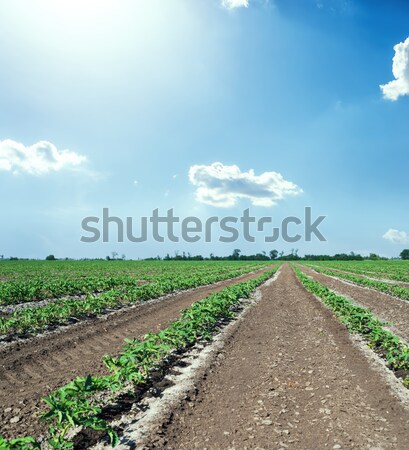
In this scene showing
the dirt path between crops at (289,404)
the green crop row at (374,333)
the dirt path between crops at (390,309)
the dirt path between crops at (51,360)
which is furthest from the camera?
the dirt path between crops at (390,309)

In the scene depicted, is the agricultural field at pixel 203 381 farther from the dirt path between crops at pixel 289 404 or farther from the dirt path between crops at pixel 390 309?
the dirt path between crops at pixel 390 309

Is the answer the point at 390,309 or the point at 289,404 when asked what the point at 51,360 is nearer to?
the point at 289,404

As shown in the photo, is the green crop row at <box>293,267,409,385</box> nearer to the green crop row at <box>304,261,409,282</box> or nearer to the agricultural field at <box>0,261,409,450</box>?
the agricultural field at <box>0,261,409,450</box>

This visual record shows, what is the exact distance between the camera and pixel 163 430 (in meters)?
4.37

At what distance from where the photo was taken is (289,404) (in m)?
5.14

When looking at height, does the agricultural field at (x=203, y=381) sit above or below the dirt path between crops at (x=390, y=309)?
above

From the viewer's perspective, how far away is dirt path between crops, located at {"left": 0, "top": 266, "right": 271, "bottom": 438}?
16.1ft

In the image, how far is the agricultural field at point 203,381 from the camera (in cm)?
421

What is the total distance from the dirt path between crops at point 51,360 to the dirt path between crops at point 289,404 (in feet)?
→ 7.59

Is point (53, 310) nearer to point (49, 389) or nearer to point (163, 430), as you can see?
point (49, 389)

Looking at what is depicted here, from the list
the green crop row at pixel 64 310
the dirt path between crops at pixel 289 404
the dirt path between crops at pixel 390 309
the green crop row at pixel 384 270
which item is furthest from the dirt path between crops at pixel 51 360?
the green crop row at pixel 384 270

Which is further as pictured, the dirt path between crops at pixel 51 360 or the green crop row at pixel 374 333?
the green crop row at pixel 374 333

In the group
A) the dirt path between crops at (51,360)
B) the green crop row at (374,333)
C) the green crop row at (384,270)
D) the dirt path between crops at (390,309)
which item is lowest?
the green crop row at (384,270)

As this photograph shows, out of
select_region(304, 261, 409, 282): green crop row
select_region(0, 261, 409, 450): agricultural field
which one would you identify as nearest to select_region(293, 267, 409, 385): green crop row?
select_region(0, 261, 409, 450): agricultural field
